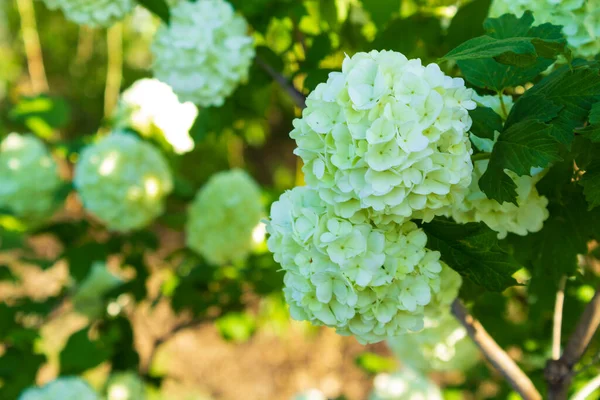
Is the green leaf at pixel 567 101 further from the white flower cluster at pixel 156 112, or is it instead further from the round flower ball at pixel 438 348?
the white flower cluster at pixel 156 112

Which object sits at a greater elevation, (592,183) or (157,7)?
(592,183)

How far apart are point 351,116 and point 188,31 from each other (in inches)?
30.6

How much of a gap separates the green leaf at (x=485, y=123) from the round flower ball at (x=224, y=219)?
143cm

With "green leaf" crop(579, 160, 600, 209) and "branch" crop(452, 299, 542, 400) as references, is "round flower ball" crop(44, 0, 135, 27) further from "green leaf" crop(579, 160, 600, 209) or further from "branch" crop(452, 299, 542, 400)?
"green leaf" crop(579, 160, 600, 209)

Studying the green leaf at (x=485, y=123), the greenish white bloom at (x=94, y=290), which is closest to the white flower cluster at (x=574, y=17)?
the green leaf at (x=485, y=123)

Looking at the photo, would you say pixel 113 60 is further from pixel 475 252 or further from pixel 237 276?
pixel 475 252

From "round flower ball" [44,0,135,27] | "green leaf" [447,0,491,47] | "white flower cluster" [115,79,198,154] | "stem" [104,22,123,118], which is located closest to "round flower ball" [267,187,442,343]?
"green leaf" [447,0,491,47]

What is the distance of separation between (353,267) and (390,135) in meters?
0.18

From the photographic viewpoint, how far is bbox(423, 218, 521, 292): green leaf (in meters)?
0.87

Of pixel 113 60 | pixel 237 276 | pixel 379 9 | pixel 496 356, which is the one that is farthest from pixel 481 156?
pixel 113 60

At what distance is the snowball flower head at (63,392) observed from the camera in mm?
1889

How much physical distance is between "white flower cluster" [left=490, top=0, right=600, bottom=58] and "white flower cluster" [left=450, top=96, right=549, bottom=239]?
0.20 metres

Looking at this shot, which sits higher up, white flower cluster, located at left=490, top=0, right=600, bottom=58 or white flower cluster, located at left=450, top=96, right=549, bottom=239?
white flower cluster, located at left=490, top=0, right=600, bottom=58

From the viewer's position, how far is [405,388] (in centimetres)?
215
